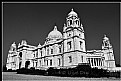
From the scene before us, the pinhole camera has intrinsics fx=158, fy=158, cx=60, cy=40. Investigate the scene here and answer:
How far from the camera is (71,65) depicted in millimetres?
39219

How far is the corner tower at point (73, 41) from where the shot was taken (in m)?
39.1

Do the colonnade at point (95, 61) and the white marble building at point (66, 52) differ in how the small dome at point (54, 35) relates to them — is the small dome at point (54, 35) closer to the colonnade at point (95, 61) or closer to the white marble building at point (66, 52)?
the white marble building at point (66, 52)

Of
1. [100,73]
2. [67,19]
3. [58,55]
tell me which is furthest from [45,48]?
[100,73]

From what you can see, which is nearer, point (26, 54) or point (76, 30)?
point (76, 30)

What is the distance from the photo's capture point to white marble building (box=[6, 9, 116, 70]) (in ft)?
131

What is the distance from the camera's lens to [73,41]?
40.1 m

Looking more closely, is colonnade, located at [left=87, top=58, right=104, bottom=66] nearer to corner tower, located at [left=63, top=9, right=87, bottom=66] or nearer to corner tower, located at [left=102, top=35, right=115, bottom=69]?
corner tower, located at [left=63, top=9, right=87, bottom=66]

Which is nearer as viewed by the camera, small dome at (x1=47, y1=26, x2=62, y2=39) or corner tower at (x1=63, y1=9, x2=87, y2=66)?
corner tower at (x1=63, y1=9, x2=87, y2=66)

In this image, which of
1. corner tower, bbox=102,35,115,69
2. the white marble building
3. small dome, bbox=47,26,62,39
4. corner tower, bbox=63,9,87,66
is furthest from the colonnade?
small dome, bbox=47,26,62,39

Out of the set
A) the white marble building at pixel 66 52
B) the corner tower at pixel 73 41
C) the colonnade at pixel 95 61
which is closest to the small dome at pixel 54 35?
the white marble building at pixel 66 52

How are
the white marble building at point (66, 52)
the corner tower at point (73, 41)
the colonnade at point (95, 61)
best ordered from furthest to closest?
the colonnade at point (95, 61)
the white marble building at point (66, 52)
the corner tower at point (73, 41)

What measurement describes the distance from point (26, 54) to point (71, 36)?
22.6 metres

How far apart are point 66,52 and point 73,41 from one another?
368 cm

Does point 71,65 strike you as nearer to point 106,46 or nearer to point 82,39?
point 82,39
